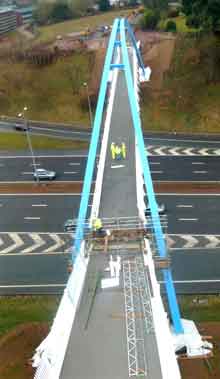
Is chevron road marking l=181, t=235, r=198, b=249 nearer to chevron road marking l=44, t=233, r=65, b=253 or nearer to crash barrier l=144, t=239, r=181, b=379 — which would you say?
chevron road marking l=44, t=233, r=65, b=253

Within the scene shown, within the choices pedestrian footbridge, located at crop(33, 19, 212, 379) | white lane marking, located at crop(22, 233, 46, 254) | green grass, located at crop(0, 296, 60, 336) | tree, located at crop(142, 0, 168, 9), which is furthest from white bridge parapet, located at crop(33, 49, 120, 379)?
tree, located at crop(142, 0, 168, 9)

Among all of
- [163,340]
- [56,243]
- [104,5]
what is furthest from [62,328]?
[104,5]

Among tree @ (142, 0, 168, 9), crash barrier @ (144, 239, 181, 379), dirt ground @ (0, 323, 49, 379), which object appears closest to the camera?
crash barrier @ (144, 239, 181, 379)

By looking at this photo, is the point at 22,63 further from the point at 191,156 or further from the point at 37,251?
the point at 37,251

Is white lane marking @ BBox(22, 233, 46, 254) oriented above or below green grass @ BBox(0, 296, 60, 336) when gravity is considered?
above

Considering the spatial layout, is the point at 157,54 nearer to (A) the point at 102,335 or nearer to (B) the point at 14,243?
(B) the point at 14,243

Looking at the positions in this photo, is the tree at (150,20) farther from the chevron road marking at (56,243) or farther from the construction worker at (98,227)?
the construction worker at (98,227)

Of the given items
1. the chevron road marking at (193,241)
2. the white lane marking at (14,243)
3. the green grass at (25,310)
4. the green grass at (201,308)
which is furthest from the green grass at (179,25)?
the green grass at (25,310)

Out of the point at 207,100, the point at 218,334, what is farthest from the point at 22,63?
the point at 218,334
